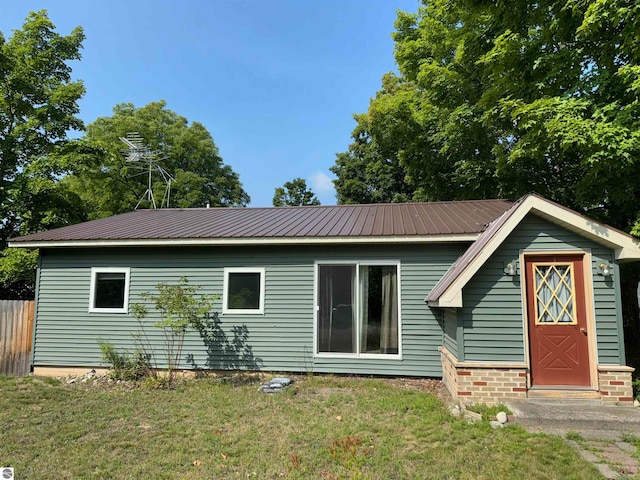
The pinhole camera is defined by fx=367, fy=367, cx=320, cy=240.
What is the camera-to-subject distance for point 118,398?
Result: 6055mm

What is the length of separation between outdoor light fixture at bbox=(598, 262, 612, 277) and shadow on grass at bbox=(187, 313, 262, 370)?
5.99 meters

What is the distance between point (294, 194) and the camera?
30.3 metres

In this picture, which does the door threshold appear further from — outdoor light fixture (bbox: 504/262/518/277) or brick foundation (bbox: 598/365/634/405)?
outdoor light fixture (bbox: 504/262/518/277)

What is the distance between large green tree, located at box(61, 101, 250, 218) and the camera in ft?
73.3

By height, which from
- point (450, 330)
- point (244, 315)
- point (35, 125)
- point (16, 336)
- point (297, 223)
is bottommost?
point (16, 336)

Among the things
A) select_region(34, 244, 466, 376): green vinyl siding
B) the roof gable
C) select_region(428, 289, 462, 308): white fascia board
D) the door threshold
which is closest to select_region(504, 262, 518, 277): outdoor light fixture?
the roof gable

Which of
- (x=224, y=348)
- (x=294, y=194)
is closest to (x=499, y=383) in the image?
(x=224, y=348)

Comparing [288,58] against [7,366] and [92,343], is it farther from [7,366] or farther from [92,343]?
[7,366]

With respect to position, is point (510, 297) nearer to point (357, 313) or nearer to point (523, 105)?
point (357, 313)

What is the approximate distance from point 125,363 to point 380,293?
5.40 meters

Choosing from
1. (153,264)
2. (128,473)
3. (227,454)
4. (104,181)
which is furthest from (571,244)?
(104,181)

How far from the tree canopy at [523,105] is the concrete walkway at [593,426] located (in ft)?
11.9

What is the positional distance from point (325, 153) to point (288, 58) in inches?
544

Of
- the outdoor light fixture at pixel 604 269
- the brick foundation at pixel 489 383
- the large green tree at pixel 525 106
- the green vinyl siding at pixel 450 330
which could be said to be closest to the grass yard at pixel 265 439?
the brick foundation at pixel 489 383
